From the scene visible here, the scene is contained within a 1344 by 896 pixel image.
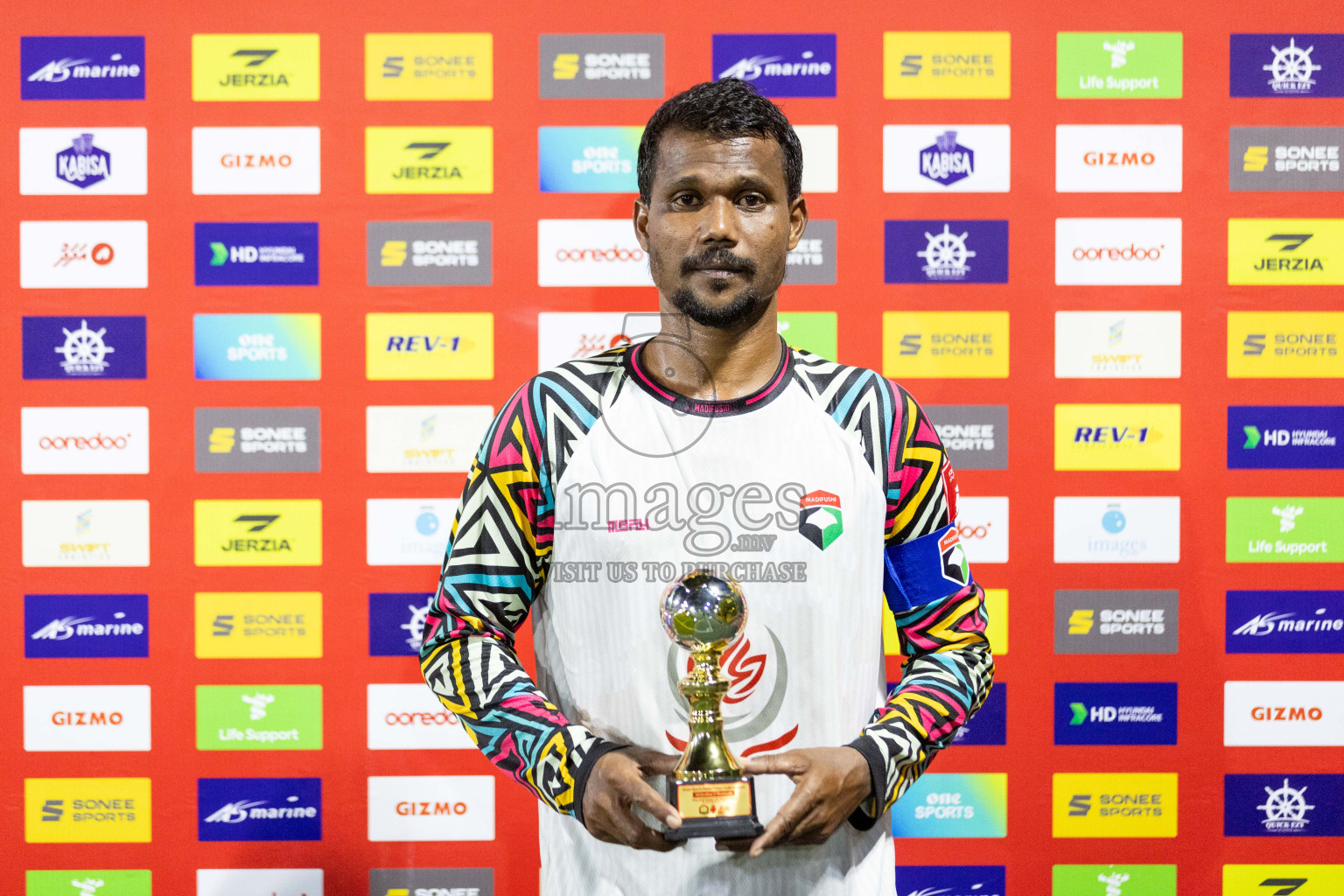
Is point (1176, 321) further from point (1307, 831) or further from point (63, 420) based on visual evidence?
point (63, 420)

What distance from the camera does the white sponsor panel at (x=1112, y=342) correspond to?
1.96m

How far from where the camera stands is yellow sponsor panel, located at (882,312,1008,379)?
195 cm

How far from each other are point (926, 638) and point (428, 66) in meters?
1.54

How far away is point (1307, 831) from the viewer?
6.67ft

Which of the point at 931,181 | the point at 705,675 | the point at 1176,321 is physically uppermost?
the point at 931,181

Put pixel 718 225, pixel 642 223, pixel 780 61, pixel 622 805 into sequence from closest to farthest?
pixel 622 805, pixel 718 225, pixel 642 223, pixel 780 61

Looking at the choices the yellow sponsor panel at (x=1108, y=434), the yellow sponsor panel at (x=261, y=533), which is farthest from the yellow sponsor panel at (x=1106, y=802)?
the yellow sponsor panel at (x=261, y=533)

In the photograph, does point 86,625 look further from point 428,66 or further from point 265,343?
point 428,66

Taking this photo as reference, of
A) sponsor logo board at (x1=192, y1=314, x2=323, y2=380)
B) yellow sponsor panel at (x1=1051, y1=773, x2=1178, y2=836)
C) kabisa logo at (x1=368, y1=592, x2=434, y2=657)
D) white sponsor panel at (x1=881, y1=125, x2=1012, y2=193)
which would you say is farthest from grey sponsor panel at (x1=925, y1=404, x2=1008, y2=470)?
sponsor logo board at (x1=192, y1=314, x2=323, y2=380)

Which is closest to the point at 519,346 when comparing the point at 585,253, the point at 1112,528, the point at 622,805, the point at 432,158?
the point at 585,253

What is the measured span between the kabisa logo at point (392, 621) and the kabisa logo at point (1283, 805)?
1.80 meters

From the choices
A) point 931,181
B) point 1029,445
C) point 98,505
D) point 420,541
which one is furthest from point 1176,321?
point 98,505

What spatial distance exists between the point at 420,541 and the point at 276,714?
1.61ft

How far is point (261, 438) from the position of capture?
1.96 m
